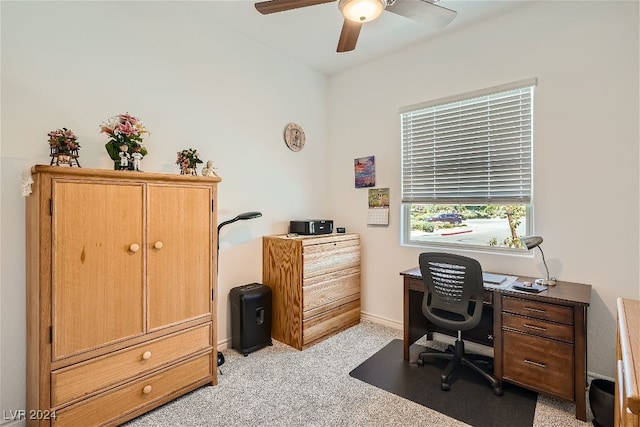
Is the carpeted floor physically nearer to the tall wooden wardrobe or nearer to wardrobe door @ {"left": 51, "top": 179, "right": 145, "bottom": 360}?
the tall wooden wardrobe

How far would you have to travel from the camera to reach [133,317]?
6.23ft

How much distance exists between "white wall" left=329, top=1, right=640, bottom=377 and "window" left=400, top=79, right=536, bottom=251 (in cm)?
10

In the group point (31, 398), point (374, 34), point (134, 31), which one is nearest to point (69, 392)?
point (31, 398)

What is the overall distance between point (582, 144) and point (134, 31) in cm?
346

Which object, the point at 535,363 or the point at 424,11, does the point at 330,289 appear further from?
the point at 424,11

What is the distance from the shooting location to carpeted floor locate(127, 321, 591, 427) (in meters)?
1.90

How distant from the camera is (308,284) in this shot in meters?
2.90

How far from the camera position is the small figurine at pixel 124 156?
1.97 meters

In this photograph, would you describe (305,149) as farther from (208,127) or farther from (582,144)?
(582,144)

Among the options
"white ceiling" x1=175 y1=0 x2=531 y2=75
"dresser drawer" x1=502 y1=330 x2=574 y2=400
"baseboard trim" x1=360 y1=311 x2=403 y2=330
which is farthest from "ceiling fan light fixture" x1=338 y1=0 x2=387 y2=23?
"baseboard trim" x1=360 y1=311 x2=403 y2=330

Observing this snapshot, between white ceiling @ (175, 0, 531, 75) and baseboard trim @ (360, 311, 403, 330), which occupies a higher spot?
white ceiling @ (175, 0, 531, 75)

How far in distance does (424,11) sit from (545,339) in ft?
7.42

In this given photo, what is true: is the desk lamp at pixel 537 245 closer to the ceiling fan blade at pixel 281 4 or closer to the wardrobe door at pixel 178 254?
the ceiling fan blade at pixel 281 4

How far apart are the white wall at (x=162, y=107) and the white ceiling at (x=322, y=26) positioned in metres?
0.15
